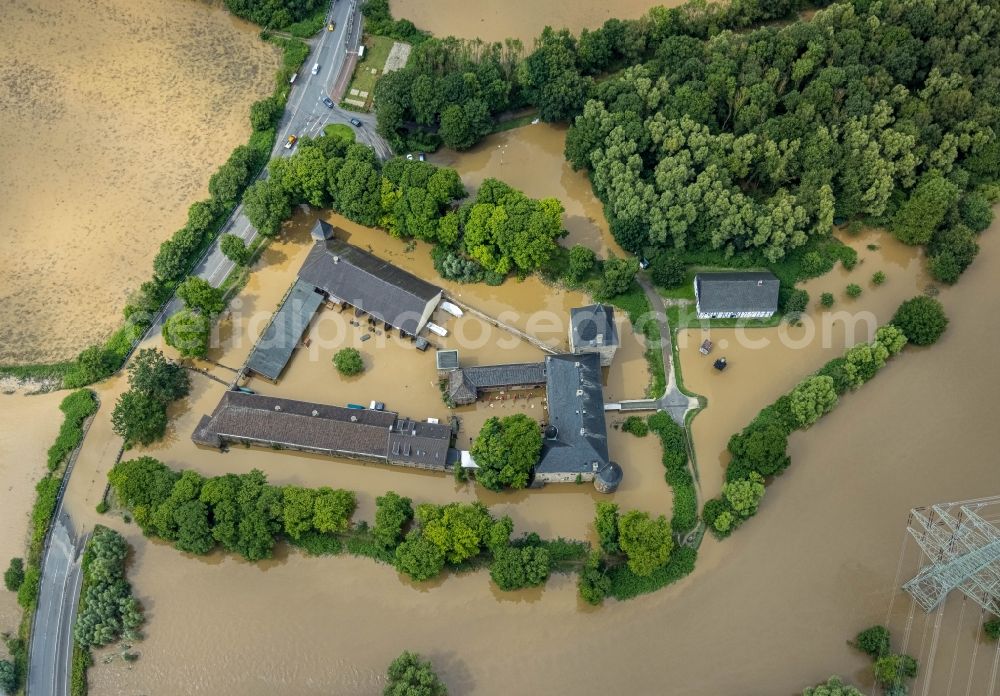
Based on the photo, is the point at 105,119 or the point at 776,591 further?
the point at 105,119

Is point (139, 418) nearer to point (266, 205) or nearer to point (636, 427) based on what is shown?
point (266, 205)

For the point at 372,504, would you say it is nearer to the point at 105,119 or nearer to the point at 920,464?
the point at 920,464

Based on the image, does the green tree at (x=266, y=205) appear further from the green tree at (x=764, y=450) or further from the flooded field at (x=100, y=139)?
the green tree at (x=764, y=450)

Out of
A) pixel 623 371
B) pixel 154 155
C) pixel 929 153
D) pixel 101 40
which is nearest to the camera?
pixel 623 371

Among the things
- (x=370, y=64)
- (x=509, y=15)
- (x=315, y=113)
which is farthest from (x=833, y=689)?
(x=509, y=15)

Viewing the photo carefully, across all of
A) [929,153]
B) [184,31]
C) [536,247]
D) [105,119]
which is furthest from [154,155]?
[929,153]

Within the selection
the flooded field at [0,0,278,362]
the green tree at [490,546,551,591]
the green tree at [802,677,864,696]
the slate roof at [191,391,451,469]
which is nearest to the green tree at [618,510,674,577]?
the green tree at [490,546,551,591]

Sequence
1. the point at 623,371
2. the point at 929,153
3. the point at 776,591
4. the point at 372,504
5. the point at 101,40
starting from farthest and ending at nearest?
1. the point at 101,40
2. the point at 929,153
3. the point at 623,371
4. the point at 372,504
5. the point at 776,591

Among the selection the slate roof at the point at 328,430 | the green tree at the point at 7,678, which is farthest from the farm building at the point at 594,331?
the green tree at the point at 7,678
